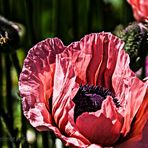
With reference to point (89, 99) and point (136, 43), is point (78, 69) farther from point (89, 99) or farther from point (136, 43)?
point (136, 43)

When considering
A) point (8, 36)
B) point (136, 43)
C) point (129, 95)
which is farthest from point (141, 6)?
point (129, 95)

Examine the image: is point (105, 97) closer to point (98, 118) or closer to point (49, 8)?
point (98, 118)

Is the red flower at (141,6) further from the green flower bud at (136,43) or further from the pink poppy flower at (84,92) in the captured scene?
the pink poppy flower at (84,92)

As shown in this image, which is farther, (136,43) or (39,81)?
(136,43)

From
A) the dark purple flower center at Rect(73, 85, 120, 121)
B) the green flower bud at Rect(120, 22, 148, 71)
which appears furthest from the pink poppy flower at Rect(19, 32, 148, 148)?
the green flower bud at Rect(120, 22, 148, 71)

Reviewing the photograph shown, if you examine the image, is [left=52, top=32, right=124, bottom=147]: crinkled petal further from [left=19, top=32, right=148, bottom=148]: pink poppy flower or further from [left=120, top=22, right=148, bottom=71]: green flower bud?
[left=120, top=22, right=148, bottom=71]: green flower bud

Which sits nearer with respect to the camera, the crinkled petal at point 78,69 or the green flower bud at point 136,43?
the crinkled petal at point 78,69

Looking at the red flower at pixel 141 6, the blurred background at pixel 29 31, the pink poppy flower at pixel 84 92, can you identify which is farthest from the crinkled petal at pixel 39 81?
the red flower at pixel 141 6
